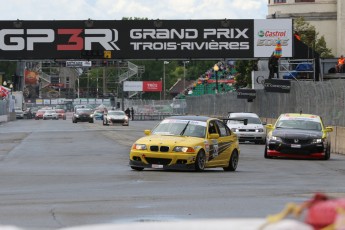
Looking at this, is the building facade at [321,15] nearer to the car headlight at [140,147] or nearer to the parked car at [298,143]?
the parked car at [298,143]

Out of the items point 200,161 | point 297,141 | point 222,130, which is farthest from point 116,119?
point 200,161

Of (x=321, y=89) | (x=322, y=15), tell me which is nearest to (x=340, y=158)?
(x=321, y=89)

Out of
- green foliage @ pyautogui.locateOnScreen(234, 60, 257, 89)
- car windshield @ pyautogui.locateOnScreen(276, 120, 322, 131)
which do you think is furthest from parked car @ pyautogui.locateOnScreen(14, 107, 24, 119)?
car windshield @ pyautogui.locateOnScreen(276, 120, 322, 131)

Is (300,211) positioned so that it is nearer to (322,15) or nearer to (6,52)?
(6,52)

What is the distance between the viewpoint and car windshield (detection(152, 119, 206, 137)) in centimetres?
2339

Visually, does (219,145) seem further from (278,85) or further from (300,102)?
(278,85)

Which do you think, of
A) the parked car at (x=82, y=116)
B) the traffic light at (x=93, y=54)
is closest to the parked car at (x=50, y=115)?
the parked car at (x=82, y=116)

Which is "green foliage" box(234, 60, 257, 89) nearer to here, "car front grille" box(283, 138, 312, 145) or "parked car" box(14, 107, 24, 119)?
"parked car" box(14, 107, 24, 119)

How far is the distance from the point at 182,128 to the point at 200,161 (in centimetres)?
109

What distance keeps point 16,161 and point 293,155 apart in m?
8.70

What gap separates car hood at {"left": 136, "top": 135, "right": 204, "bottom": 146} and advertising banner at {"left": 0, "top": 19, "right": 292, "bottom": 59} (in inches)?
1465

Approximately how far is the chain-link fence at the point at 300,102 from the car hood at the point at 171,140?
14.9 m

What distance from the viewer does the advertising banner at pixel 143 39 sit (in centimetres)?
6003

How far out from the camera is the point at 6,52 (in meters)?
60.4
